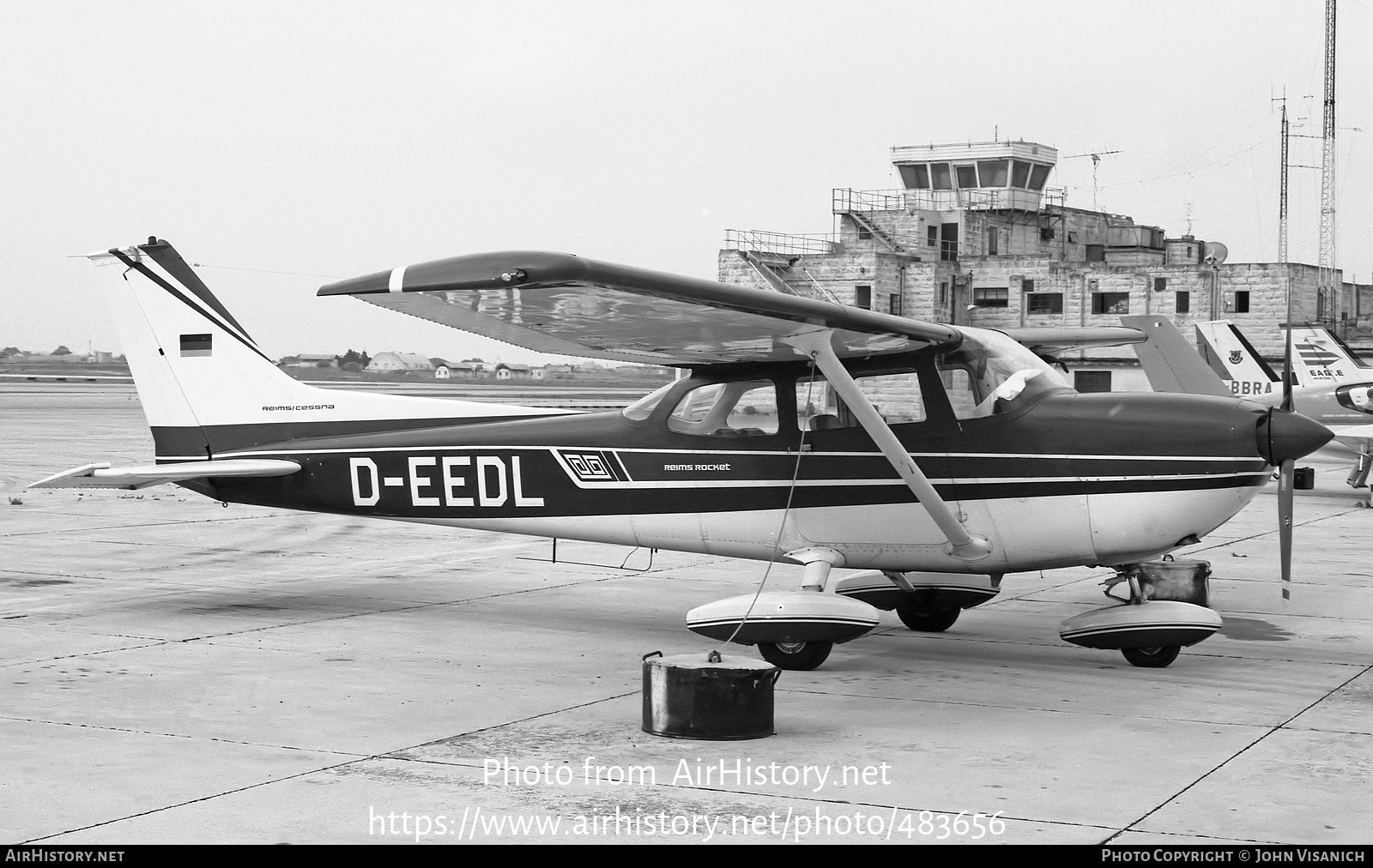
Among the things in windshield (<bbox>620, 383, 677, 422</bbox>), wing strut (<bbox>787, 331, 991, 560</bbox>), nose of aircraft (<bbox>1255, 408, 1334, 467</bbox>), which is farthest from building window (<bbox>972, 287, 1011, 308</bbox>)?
wing strut (<bbox>787, 331, 991, 560</bbox>)

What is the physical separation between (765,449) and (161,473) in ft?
14.7

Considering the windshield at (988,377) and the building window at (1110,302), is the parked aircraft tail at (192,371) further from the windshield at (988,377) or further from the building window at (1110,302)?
the building window at (1110,302)

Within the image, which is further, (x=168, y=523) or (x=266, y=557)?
(x=168, y=523)

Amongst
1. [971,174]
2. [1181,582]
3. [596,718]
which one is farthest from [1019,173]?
[596,718]

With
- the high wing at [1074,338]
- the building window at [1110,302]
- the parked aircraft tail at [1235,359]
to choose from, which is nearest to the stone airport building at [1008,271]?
the building window at [1110,302]

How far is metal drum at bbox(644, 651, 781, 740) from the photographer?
695cm

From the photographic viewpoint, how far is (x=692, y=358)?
988cm

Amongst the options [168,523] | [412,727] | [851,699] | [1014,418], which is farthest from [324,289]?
[168,523]

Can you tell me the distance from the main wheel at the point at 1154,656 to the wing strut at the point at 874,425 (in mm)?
1359

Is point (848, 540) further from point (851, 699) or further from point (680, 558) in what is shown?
point (680, 558)

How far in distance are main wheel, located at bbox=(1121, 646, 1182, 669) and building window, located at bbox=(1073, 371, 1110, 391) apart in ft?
166

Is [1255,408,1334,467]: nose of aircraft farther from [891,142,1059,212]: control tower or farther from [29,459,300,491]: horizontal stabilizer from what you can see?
[891,142,1059,212]: control tower

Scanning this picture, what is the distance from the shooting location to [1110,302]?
6394 cm

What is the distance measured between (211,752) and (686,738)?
85.8 inches
